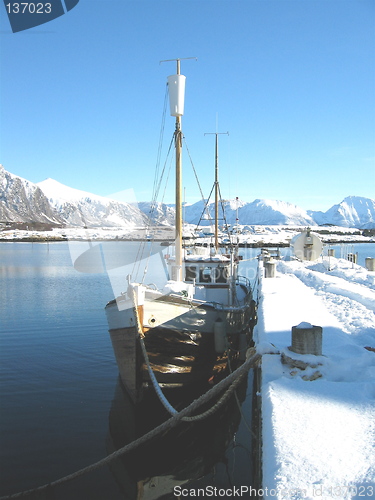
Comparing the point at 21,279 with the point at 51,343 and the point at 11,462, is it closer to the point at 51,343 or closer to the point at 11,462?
the point at 51,343

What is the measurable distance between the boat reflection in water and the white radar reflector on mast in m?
9.04

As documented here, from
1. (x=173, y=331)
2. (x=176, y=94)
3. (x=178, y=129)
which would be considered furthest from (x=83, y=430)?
(x=176, y=94)

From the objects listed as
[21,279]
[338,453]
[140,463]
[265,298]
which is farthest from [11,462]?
[21,279]

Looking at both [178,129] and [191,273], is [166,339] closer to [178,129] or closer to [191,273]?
[191,273]

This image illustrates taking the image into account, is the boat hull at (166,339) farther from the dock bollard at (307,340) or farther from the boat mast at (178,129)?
the dock bollard at (307,340)

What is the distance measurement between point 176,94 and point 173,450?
1089cm

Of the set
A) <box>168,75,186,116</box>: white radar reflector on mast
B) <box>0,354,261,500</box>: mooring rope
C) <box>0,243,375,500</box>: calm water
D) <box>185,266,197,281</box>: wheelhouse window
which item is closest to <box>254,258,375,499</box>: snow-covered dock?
<box>0,354,261,500</box>: mooring rope

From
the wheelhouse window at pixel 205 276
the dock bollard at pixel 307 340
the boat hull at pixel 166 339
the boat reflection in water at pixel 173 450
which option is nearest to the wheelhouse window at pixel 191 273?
the wheelhouse window at pixel 205 276

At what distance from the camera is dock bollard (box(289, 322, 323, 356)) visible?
6.89m

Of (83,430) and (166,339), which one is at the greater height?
(166,339)

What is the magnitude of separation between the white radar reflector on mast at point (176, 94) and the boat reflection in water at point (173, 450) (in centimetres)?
904

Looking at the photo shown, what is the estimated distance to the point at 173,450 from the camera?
1030 cm

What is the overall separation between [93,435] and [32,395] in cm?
329

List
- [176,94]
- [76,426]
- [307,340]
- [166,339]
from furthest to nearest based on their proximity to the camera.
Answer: [176,94] < [166,339] < [76,426] < [307,340]
